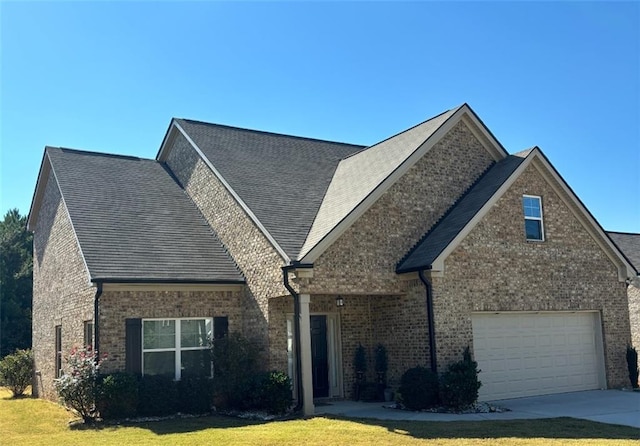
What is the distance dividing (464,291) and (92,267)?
9531 millimetres

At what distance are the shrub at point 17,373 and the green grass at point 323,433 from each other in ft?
28.5

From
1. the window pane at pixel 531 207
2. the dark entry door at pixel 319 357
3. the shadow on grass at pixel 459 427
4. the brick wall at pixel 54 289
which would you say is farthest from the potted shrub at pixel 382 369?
the brick wall at pixel 54 289

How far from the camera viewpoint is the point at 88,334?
55.2 feet

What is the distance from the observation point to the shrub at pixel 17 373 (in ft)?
74.9

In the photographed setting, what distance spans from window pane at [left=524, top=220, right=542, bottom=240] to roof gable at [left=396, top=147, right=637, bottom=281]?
126 centimetres

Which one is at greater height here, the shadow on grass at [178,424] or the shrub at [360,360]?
the shrub at [360,360]

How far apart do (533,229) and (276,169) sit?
8.25m

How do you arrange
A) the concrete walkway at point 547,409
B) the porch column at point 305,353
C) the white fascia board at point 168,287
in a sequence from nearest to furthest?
the concrete walkway at point 547,409
the porch column at point 305,353
the white fascia board at point 168,287

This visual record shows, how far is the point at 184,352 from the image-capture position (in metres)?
16.7

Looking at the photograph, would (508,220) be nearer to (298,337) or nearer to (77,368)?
(298,337)

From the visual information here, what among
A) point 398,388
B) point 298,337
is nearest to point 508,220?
point 398,388

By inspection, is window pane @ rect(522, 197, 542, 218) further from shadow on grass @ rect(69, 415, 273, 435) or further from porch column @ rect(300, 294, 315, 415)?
shadow on grass @ rect(69, 415, 273, 435)

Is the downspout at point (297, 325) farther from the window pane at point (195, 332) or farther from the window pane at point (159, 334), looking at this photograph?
the window pane at point (159, 334)

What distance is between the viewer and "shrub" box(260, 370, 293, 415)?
49.5 ft
